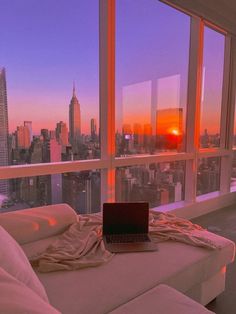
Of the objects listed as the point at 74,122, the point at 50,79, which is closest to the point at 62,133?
the point at 74,122

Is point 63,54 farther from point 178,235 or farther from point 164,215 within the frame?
point 178,235

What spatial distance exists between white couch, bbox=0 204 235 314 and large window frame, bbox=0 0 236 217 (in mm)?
655

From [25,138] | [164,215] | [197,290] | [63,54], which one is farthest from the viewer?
[63,54]

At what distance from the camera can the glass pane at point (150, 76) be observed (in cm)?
321

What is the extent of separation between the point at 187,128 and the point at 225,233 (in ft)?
5.20

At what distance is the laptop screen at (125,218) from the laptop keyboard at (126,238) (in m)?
0.04

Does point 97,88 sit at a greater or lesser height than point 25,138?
greater

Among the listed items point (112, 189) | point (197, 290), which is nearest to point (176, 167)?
point (112, 189)

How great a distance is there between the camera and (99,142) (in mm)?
3092

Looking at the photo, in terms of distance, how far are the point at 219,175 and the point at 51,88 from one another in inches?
136

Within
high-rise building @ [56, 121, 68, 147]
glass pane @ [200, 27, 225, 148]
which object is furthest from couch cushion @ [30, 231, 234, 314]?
glass pane @ [200, 27, 225, 148]

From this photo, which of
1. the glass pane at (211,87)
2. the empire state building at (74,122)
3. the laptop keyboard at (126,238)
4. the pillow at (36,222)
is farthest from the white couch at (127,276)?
the glass pane at (211,87)

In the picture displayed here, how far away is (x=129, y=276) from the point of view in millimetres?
1458

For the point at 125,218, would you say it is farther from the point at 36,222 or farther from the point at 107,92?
the point at 107,92
